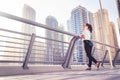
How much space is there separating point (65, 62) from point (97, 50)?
302 cm

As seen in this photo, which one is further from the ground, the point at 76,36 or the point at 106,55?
the point at 76,36

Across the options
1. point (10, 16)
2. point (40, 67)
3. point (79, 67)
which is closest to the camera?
point (10, 16)

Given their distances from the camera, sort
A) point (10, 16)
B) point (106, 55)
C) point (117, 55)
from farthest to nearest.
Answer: point (117, 55) < point (106, 55) < point (10, 16)

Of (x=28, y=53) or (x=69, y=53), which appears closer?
(x=28, y=53)

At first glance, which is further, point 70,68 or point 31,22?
point 70,68

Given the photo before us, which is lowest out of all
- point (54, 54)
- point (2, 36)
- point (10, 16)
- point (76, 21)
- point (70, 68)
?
point (70, 68)

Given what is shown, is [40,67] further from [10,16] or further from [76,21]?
[76,21]

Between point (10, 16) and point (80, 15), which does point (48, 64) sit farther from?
point (80, 15)

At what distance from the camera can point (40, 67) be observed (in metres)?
4.39

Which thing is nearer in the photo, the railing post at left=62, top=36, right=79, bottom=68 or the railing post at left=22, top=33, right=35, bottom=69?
the railing post at left=22, top=33, right=35, bottom=69

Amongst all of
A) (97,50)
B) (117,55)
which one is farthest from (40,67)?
(117,55)

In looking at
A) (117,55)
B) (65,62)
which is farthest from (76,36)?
(117,55)

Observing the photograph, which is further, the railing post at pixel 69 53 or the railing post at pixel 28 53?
the railing post at pixel 69 53

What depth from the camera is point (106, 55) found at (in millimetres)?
8742
